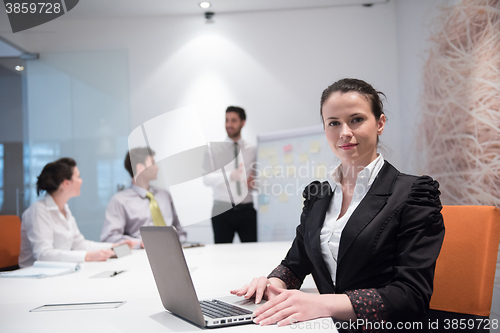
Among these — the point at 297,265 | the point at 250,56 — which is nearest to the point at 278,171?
the point at 250,56

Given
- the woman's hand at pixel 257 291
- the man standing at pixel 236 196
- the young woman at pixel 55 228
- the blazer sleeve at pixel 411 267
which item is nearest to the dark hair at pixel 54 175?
the young woman at pixel 55 228

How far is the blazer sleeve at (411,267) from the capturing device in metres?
0.94

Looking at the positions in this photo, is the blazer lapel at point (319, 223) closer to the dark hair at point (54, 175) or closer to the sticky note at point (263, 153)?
the dark hair at point (54, 175)

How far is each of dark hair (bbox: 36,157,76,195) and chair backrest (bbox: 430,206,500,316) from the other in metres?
2.24

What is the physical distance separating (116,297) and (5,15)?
3.91 metres

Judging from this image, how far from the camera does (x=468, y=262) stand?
116 centimetres

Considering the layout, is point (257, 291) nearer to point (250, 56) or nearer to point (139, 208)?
point (139, 208)

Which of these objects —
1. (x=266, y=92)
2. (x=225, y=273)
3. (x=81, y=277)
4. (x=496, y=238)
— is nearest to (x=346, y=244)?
(x=496, y=238)

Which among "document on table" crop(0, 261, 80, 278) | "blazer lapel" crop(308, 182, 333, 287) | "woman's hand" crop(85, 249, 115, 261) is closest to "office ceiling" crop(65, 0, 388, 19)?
"woman's hand" crop(85, 249, 115, 261)

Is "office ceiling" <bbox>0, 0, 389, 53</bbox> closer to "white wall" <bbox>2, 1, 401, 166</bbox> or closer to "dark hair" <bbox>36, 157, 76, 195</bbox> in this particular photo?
"white wall" <bbox>2, 1, 401, 166</bbox>

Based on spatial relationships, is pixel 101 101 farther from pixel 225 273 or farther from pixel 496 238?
pixel 496 238

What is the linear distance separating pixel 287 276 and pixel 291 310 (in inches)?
14.7

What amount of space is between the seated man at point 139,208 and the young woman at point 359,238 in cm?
178

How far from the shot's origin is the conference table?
0.95 metres
